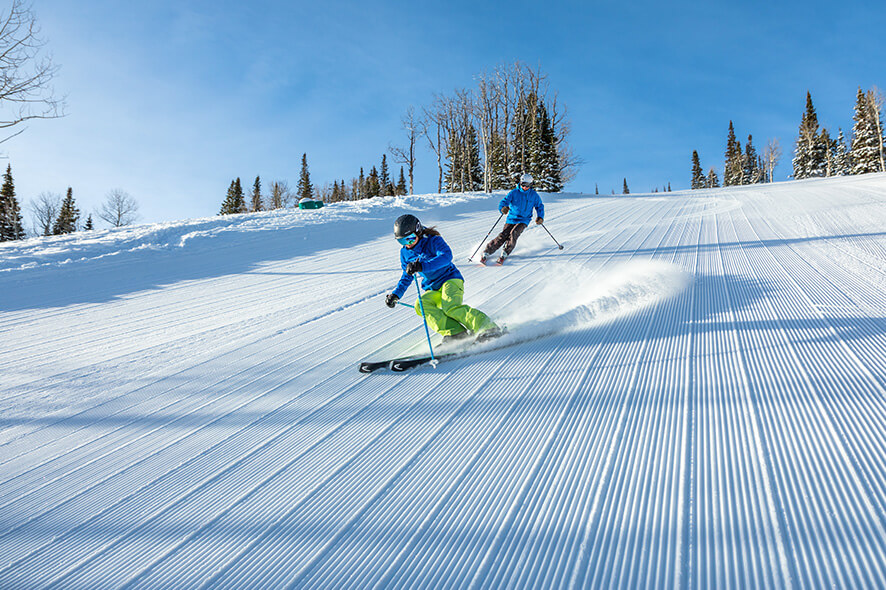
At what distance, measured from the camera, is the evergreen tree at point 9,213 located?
5134cm

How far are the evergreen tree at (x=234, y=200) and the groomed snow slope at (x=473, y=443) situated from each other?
77.4 metres

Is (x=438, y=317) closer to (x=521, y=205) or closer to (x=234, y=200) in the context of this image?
(x=521, y=205)

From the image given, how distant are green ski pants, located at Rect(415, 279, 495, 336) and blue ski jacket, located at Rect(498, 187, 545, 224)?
4.89m

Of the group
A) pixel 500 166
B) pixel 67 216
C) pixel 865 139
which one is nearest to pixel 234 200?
pixel 67 216

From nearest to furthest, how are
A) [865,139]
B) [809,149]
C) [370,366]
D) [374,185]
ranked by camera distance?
[370,366] → [865,139] → [809,149] → [374,185]

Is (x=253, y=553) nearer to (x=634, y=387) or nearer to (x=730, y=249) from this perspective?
(x=634, y=387)

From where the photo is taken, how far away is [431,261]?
3996 mm

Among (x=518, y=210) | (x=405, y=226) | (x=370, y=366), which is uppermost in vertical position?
(x=518, y=210)

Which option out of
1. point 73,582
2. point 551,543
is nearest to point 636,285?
point 551,543

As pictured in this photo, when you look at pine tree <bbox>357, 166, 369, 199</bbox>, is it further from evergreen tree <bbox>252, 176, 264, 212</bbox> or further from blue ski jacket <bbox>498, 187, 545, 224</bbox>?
blue ski jacket <bbox>498, 187, 545, 224</bbox>

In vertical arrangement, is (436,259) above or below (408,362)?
above

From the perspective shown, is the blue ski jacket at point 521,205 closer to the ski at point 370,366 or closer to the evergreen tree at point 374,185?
the ski at point 370,366

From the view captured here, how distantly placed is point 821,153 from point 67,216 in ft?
355

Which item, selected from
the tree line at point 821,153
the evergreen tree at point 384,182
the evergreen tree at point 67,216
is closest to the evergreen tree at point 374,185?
the evergreen tree at point 384,182
